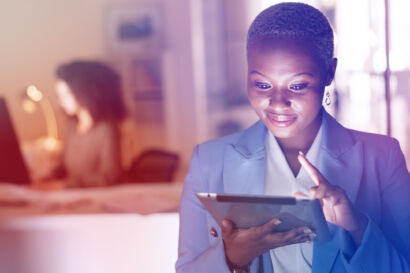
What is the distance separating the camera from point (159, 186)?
1.47 metres

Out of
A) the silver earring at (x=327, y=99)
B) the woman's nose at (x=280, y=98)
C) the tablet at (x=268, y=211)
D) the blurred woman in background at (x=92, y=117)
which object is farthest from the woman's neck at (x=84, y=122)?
the silver earring at (x=327, y=99)

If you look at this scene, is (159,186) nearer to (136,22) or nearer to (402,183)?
(136,22)

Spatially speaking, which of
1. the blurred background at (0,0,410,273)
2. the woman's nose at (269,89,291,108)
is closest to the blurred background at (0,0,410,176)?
the blurred background at (0,0,410,273)

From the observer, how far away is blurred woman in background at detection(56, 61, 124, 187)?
1.48 metres

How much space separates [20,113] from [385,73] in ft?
3.14

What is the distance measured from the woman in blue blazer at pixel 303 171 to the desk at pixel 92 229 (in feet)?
0.57

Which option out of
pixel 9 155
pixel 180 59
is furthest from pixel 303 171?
pixel 9 155

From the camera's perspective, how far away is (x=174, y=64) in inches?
56.4

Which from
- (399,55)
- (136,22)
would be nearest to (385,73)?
(399,55)

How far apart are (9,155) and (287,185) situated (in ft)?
2.61

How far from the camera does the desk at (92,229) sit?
147 cm

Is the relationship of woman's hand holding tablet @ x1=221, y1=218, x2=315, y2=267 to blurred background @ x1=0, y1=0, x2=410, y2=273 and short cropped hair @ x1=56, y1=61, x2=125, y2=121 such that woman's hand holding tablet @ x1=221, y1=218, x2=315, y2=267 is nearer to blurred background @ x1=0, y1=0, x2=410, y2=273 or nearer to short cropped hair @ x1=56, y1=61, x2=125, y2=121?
blurred background @ x1=0, y1=0, x2=410, y2=273

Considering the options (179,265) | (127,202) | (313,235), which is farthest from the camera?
(127,202)

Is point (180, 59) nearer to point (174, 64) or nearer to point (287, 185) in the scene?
point (174, 64)
